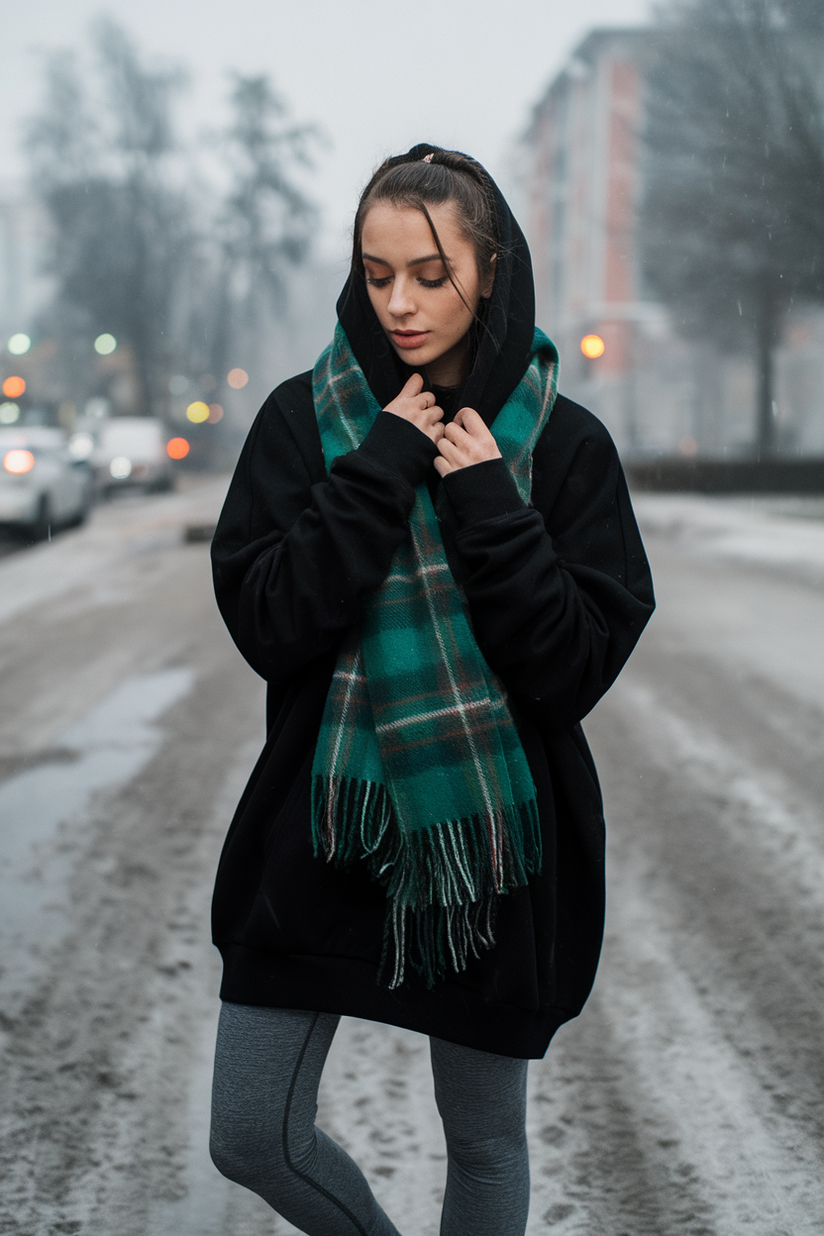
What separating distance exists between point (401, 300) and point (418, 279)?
4 cm

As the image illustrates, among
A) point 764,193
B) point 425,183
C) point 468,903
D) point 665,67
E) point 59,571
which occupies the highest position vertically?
point 665,67

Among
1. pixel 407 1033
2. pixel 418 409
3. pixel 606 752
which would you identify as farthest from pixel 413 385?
pixel 606 752

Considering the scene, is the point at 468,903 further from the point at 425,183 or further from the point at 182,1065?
the point at 182,1065

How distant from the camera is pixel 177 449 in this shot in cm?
2028

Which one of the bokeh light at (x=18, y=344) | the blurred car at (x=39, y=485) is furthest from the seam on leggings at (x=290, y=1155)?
the bokeh light at (x=18, y=344)

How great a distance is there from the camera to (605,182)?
57.0 feet

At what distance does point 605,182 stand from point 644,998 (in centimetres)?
1601

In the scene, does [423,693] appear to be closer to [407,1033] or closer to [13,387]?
[407,1033]

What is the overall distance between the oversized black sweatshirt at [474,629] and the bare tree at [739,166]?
32.1ft

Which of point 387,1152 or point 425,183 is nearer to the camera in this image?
point 425,183

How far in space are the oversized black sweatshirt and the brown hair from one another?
230 millimetres

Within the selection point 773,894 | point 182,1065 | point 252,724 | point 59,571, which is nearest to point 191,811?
point 252,724

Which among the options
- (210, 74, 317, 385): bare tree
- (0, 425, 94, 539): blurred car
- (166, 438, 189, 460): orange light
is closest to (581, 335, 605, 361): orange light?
(210, 74, 317, 385): bare tree

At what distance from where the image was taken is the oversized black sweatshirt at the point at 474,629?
4.98ft
